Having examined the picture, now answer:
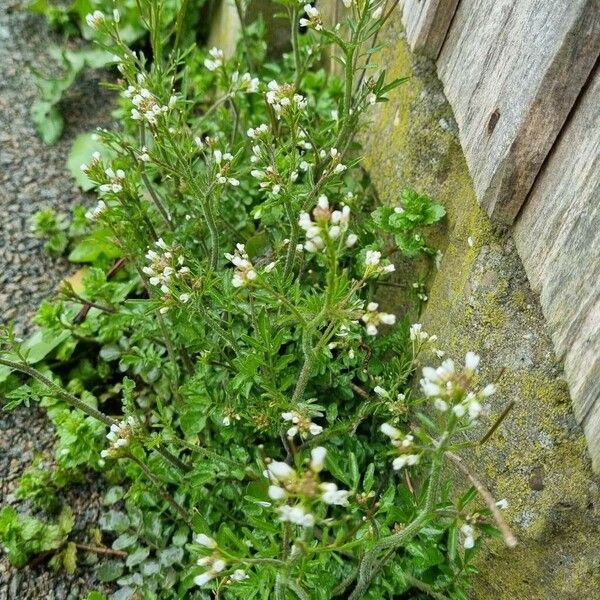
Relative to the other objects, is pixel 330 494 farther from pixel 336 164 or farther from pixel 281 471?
pixel 336 164

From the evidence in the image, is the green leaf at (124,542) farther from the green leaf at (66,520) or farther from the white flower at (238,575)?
the white flower at (238,575)

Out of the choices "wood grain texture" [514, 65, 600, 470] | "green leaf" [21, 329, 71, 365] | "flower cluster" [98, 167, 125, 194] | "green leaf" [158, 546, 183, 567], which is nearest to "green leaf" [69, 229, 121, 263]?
"green leaf" [21, 329, 71, 365]

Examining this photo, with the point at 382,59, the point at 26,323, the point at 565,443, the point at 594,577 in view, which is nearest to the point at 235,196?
the point at 382,59

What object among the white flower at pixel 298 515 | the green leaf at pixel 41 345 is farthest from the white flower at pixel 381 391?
the green leaf at pixel 41 345

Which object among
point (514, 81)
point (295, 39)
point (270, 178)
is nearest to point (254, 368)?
point (270, 178)

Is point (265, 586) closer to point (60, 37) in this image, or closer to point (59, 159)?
point (59, 159)

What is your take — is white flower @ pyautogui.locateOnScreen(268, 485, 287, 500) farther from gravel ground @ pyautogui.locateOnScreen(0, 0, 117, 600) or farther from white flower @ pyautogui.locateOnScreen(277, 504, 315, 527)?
gravel ground @ pyautogui.locateOnScreen(0, 0, 117, 600)
